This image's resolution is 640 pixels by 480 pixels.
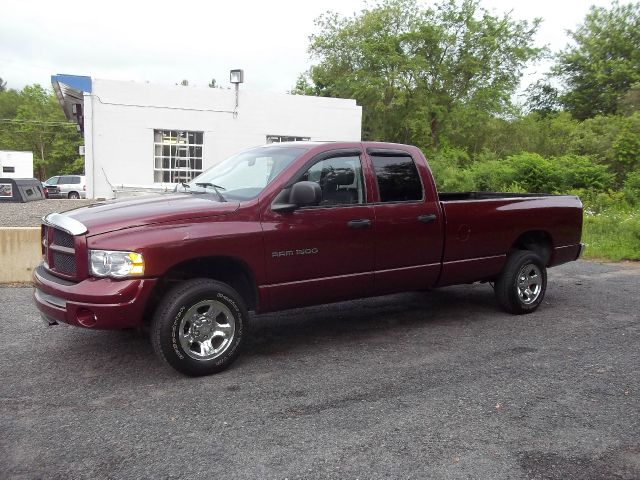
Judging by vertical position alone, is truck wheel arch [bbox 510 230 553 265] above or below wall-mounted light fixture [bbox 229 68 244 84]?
below

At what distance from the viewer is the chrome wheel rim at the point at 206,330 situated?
4453 mm

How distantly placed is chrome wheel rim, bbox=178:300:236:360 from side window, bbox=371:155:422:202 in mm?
1922

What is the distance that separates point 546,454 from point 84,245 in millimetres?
3383

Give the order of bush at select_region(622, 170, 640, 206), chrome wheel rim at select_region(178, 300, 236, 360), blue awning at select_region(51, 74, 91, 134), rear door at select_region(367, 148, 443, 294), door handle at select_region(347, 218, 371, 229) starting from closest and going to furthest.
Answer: chrome wheel rim at select_region(178, 300, 236, 360) → door handle at select_region(347, 218, 371, 229) → rear door at select_region(367, 148, 443, 294) → bush at select_region(622, 170, 640, 206) → blue awning at select_region(51, 74, 91, 134)

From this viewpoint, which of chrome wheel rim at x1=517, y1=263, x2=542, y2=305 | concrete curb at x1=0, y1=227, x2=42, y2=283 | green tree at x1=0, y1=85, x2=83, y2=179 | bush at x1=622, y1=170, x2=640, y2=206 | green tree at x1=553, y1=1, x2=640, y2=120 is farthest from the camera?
green tree at x1=0, y1=85, x2=83, y2=179

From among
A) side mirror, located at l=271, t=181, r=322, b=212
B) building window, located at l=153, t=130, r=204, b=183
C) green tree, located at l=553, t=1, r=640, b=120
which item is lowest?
side mirror, located at l=271, t=181, r=322, b=212

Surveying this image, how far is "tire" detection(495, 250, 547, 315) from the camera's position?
21.4 ft

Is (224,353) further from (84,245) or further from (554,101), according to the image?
(554,101)

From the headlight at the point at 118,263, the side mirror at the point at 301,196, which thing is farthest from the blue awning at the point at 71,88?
the headlight at the point at 118,263

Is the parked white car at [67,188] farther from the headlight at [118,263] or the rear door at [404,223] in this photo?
the headlight at [118,263]

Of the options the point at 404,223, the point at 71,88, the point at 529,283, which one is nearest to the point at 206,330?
the point at 404,223

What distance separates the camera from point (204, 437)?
353 cm

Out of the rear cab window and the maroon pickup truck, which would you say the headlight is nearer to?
→ the maroon pickup truck

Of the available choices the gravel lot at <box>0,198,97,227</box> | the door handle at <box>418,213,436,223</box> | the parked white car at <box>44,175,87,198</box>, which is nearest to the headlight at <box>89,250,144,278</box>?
the door handle at <box>418,213,436,223</box>
